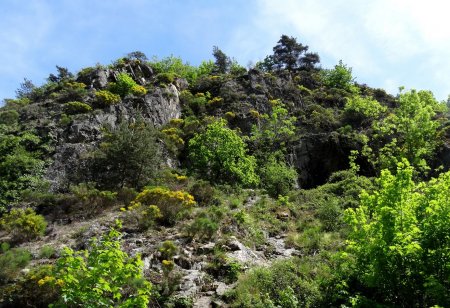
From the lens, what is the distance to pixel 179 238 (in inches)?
661

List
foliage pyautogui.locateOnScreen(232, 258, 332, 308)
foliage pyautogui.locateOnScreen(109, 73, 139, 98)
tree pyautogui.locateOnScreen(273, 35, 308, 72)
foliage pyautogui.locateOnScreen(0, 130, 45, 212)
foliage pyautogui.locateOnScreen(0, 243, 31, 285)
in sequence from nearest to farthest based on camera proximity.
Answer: foliage pyautogui.locateOnScreen(232, 258, 332, 308)
foliage pyautogui.locateOnScreen(0, 243, 31, 285)
foliage pyautogui.locateOnScreen(0, 130, 45, 212)
foliage pyautogui.locateOnScreen(109, 73, 139, 98)
tree pyautogui.locateOnScreen(273, 35, 308, 72)

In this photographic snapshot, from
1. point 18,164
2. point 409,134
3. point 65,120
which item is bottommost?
point 18,164

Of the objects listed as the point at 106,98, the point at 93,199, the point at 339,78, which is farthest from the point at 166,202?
the point at 339,78

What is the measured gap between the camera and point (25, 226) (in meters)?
17.7

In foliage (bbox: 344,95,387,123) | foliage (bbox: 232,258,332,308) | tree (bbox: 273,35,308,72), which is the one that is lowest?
foliage (bbox: 232,258,332,308)

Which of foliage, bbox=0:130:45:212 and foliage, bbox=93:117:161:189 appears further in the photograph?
foliage, bbox=93:117:161:189

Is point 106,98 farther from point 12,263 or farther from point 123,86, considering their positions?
point 12,263

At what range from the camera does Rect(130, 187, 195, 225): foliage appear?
736 inches

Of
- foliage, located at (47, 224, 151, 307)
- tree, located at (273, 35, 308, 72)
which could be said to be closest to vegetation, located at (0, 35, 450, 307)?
foliage, located at (47, 224, 151, 307)

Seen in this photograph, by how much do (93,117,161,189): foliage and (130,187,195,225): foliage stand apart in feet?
13.0

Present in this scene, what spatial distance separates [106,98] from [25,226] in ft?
57.4

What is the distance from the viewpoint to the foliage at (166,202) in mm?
18703

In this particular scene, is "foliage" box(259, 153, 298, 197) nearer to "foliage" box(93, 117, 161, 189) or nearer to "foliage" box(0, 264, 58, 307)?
"foliage" box(93, 117, 161, 189)

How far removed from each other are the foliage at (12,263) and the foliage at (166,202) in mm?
5539
